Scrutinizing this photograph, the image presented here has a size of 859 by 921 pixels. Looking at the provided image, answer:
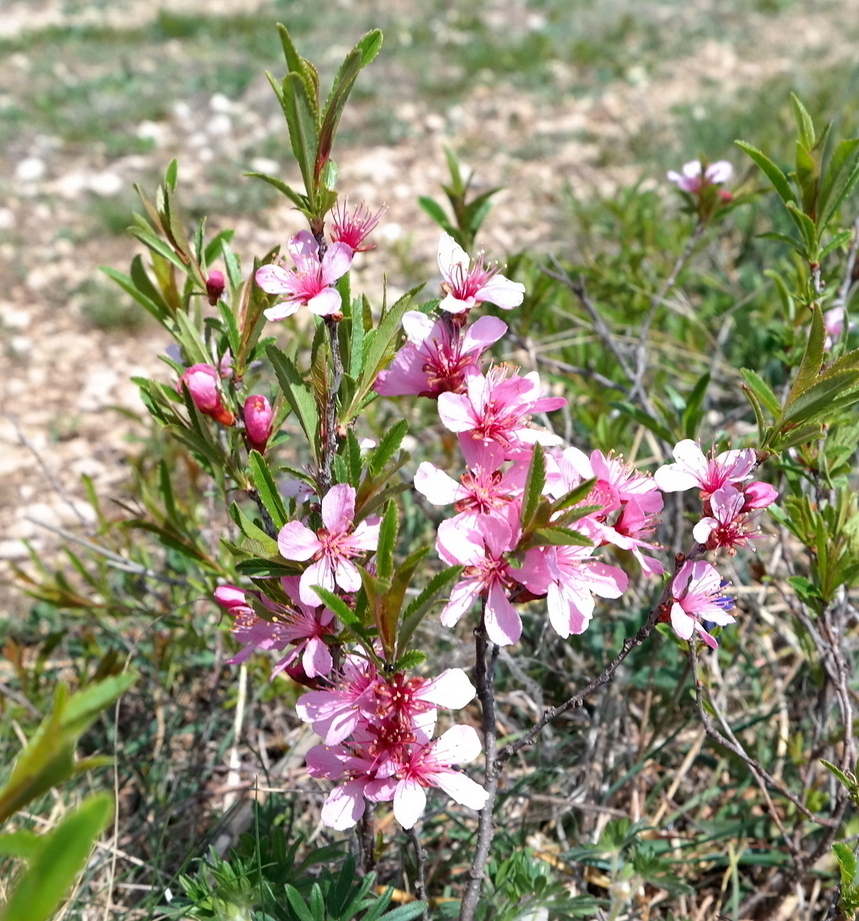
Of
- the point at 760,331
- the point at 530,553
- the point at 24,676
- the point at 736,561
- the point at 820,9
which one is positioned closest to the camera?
the point at 530,553

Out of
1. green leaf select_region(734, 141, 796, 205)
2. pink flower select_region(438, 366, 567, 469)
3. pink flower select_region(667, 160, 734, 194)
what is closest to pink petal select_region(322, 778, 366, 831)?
pink flower select_region(438, 366, 567, 469)

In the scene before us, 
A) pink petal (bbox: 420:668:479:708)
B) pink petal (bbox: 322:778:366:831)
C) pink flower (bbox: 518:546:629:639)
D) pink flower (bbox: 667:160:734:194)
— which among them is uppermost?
pink flower (bbox: 667:160:734:194)

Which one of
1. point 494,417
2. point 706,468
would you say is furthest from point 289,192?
point 706,468

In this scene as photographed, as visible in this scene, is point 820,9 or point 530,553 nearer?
point 530,553

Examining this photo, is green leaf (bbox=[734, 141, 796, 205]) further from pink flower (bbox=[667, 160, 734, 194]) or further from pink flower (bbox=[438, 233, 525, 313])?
pink flower (bbox=[667, 160, 734, 194])

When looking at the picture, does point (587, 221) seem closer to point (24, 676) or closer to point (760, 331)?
point (760, 331)

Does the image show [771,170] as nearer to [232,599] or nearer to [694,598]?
[694,598]

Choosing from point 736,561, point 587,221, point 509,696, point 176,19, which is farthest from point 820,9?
point 509,696

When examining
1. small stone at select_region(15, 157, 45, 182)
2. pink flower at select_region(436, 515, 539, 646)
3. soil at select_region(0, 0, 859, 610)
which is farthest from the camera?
small stone at select_region(15, 157, 45, 182)
